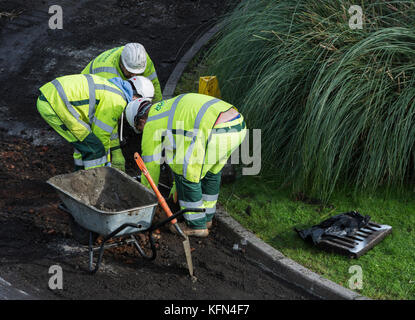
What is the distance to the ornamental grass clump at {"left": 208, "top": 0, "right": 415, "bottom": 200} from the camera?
5.73 meters

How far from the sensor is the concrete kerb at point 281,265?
16.0 ft

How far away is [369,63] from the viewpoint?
5.95 meters

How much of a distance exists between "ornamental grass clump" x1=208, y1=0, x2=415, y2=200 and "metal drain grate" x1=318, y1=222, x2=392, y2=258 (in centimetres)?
51

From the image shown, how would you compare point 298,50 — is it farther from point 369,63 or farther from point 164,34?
point 164,34

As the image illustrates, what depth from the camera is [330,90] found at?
5.68m

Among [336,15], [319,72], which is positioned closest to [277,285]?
[319,72]

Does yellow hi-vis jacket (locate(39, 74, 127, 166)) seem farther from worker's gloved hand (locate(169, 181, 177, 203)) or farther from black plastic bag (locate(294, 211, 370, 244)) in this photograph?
black plastic bag (locate(294, 211, 370, 244))

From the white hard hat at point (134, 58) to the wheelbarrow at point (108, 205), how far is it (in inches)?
69.8

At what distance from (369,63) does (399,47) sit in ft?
1.18

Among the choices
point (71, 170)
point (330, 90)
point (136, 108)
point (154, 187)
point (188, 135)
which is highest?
point (330, 90)

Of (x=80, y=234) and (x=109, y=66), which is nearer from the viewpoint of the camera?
(x=80, y=234)

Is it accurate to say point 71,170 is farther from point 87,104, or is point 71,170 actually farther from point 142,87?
point 142,87

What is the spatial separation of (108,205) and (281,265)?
173cm

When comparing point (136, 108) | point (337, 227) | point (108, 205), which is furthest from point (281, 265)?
point (136, 108)
